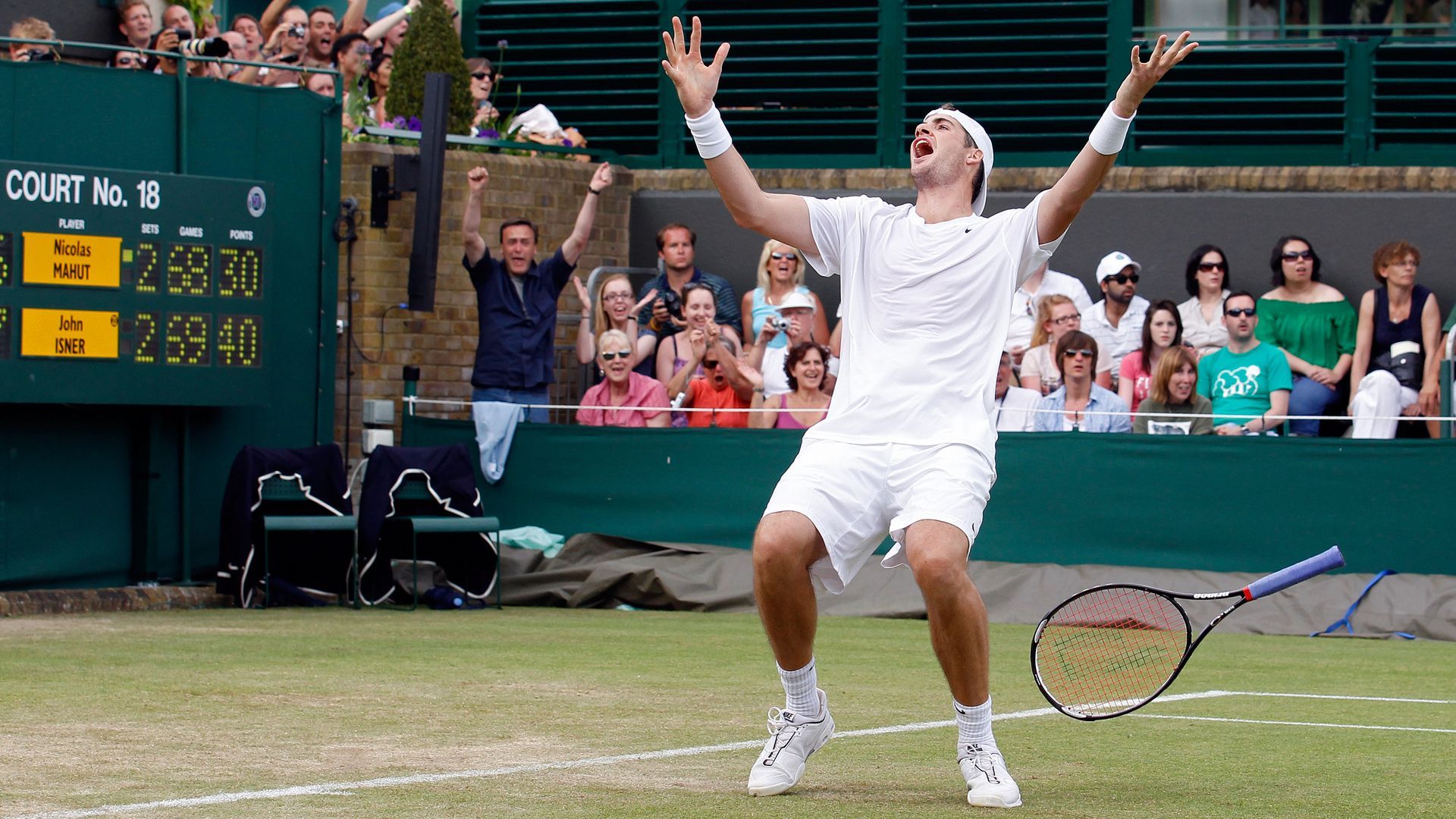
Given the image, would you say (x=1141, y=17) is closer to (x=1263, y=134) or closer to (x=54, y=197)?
(x=1263, y=134)

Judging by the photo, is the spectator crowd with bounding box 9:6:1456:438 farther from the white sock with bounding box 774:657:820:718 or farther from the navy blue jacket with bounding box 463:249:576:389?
the white sock with bounding box 774:657:820:718

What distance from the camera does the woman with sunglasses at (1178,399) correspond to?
12.9m

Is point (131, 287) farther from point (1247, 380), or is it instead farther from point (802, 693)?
point (802, 693)

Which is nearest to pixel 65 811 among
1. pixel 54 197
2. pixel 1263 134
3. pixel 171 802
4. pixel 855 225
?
pixel 171 802

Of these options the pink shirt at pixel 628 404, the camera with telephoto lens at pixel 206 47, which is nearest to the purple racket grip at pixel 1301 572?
the pink shirt at pixel 628 404

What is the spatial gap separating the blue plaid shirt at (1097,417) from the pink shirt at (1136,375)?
0.20 meters

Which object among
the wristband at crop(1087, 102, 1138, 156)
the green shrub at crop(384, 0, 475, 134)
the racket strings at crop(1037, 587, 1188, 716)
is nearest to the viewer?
the wristband at crop(1087, 102, 1138, 156)

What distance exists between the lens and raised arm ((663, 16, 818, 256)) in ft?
19.5

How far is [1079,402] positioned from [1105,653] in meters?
6.61

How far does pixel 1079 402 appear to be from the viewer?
13227mm

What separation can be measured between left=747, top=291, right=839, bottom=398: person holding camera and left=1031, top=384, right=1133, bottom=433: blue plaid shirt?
1511 millimetres

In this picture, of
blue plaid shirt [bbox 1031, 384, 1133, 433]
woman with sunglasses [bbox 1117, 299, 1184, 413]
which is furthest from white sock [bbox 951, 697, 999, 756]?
woman with sunglasses [bbox 1117, 299, 1184, 413]

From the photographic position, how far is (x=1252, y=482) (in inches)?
496

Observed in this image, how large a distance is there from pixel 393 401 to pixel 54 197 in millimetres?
3608
